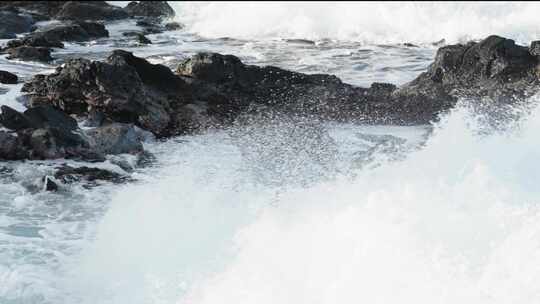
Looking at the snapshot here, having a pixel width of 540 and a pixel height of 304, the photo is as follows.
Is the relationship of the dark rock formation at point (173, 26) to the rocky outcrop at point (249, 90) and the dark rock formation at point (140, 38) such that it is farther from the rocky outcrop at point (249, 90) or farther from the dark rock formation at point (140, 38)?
the rocky outcrop at point (249, 90)

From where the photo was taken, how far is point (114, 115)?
36.5ft

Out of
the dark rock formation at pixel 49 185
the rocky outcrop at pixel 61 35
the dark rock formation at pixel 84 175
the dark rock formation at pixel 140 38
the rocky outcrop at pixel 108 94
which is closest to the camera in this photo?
the dark rock formation at pixel 49 185

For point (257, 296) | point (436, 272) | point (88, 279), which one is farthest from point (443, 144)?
point (88, 279)

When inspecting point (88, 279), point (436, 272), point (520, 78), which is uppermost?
point (520, 78)

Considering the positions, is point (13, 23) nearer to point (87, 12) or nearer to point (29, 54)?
point (87, 12)

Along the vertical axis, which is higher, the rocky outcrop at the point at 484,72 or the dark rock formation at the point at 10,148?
the rocky outcrop at the point at 484,72

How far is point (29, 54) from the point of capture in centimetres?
1571

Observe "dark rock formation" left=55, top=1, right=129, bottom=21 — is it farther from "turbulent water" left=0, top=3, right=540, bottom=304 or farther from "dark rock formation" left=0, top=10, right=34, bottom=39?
"turbulent water" left=0, top=3, right=540, bottom=304

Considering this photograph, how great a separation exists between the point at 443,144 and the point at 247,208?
3.24 meters

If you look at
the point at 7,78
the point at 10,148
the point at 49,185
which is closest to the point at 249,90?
the point at 7,78

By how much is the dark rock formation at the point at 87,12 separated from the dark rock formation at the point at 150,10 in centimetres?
106

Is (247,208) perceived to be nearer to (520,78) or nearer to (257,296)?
(257,296)

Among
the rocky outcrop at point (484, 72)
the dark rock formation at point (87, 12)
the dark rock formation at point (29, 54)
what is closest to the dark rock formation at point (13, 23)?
the dark rock formation at point (87, 12)

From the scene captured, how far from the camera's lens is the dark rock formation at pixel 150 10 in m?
28.6
